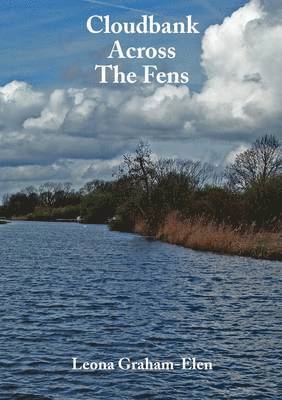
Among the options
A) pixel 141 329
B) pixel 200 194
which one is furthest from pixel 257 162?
pixel 141 329

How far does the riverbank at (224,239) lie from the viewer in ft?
115

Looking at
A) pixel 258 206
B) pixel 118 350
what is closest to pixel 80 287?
pixel 118 350

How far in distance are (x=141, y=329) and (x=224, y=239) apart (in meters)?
23.2

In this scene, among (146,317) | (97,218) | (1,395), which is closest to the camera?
(1,395)

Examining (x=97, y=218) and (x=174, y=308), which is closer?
(x=174, y=308)

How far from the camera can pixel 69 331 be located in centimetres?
1538

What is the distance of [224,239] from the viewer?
125 feet

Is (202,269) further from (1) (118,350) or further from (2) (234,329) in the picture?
(1) (118,350)

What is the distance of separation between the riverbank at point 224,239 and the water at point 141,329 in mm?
4390

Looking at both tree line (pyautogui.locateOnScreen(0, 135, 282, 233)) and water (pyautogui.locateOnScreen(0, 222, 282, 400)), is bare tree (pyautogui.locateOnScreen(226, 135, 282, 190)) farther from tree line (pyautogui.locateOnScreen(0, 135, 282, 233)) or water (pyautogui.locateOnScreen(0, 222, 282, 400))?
water (pyautogui.locateOnScreen(0, 222, 282, 400))

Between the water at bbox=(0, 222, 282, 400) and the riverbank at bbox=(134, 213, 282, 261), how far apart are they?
4.39 metres

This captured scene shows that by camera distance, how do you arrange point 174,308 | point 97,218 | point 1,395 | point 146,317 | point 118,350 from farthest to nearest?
point 97,218 → point 174,308 → point 146,317 → point 118,350 → point 1,395

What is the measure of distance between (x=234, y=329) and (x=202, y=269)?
14.1 meters

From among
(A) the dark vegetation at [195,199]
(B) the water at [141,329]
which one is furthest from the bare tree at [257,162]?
(B) the water at [141,329]
